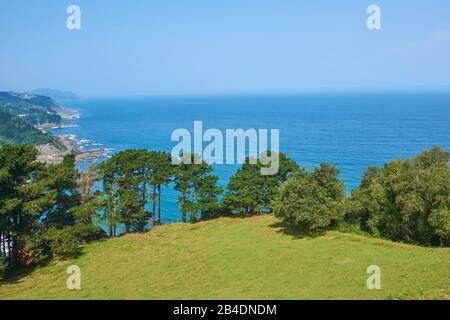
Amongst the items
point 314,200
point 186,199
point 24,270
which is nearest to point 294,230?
point 314,200

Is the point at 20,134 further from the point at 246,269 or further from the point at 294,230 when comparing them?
the point at 246,269

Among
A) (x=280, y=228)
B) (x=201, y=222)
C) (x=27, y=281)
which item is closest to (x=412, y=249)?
(x=280, y=228)

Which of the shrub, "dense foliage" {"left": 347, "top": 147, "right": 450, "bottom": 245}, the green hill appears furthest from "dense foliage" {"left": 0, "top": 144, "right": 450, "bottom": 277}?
the green hill

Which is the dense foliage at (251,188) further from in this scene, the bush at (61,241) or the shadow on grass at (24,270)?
the bush at (61,241)

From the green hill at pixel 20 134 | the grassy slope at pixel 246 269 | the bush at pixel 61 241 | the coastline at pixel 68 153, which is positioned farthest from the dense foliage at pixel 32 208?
the green hill at pixel 20 134

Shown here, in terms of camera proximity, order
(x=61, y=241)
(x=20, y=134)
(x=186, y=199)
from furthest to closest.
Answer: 1. (x=20, y=134)
2. (x=186, y=199)
3. (x=61, y=241)

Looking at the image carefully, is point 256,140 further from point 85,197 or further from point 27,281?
point 27,281
